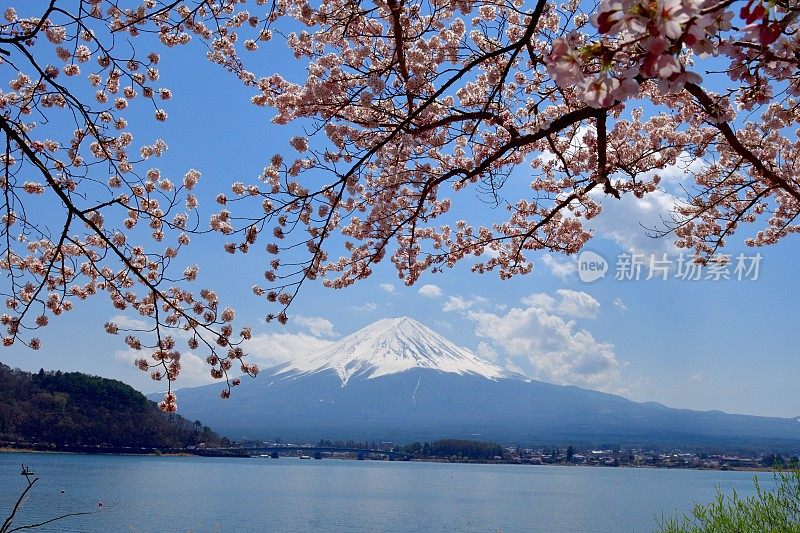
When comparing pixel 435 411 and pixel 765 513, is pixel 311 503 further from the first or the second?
pixel 435 411

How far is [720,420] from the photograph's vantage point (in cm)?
14050

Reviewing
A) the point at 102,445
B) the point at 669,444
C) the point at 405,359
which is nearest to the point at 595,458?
the point at 669,444

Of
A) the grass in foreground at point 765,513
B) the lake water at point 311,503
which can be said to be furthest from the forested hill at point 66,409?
the grass in foreground at point 765,513

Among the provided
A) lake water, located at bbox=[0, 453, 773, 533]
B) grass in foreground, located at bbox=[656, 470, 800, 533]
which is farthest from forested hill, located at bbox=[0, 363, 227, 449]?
grass in foreground, located at bbox=[656, 470, 800, 533]

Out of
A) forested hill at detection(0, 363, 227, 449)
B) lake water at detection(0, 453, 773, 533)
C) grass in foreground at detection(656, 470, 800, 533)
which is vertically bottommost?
lake water at detection(0, 453, 773, 533)

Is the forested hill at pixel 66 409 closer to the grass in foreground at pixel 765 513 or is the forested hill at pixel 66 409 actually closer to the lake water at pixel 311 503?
the lake water at pixel 311 503

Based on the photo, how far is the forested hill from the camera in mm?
45844

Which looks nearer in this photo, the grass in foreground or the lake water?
the grass in foreground

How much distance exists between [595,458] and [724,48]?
92036 millimetres

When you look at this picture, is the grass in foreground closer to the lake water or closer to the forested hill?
the lake water

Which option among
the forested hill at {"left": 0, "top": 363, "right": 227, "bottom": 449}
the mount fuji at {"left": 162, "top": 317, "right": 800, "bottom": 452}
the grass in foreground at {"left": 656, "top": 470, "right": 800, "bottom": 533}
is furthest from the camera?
the mount fuji at {"left": 162, "top": 317, "right": 800, "bottom": 452}

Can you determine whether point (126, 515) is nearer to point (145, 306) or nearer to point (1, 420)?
point (1, 420)

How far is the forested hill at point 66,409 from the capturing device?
45.8m

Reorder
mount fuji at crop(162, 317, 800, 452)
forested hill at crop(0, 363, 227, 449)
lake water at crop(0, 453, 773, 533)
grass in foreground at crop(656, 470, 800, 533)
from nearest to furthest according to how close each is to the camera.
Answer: grass in foreground at crop(656, 470, 800, 533)
lake water at crop(0, 453, 773, 533)
forested hill at crop(0, 363, 227, 449)
mount fuji at crop(162, 317, 800, 452)
